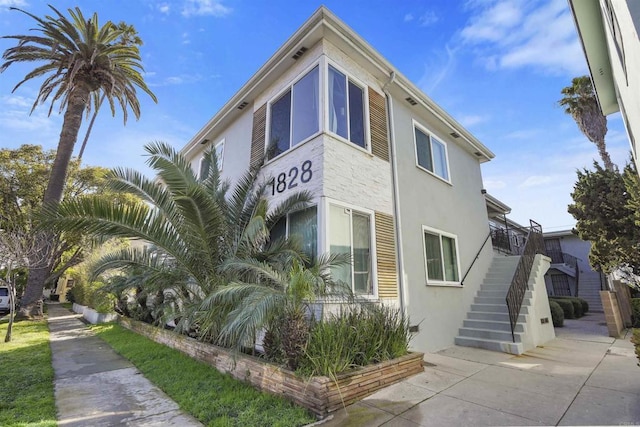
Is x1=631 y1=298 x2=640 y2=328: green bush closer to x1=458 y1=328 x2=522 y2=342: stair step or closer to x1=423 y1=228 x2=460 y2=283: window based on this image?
x1=458 y1=328 x2=522 y2=342: stair step

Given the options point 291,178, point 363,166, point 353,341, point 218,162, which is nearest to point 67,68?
point 218,162

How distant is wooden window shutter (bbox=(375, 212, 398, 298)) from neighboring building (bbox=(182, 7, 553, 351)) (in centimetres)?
3

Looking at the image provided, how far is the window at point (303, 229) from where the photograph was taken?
21.9 ft

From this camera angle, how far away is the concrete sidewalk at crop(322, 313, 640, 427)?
3.88m

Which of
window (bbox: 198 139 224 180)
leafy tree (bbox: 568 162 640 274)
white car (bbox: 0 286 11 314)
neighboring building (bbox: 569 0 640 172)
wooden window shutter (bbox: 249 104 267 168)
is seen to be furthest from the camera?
white car (bbox: 0 286 11 314)

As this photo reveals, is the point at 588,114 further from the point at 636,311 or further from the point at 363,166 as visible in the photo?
the point at 363,166

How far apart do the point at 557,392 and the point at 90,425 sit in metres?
6.71

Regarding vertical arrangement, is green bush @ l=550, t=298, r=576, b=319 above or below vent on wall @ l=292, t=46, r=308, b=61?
below

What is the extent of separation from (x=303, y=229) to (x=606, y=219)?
1090 centimetres

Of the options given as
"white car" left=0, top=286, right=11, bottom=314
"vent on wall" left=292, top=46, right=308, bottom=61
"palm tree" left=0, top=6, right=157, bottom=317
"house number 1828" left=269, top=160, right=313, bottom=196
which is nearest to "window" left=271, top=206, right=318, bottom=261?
"house number 1828" left=269, top=160, right=313, bottom=196

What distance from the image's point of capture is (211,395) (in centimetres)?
483

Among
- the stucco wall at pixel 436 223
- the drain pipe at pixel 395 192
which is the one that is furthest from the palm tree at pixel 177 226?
the stucco wall at pixel 436 223

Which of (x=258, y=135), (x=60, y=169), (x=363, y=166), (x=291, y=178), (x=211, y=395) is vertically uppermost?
(x=60, y=169)

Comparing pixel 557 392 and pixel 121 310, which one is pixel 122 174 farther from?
pixel 121 310
